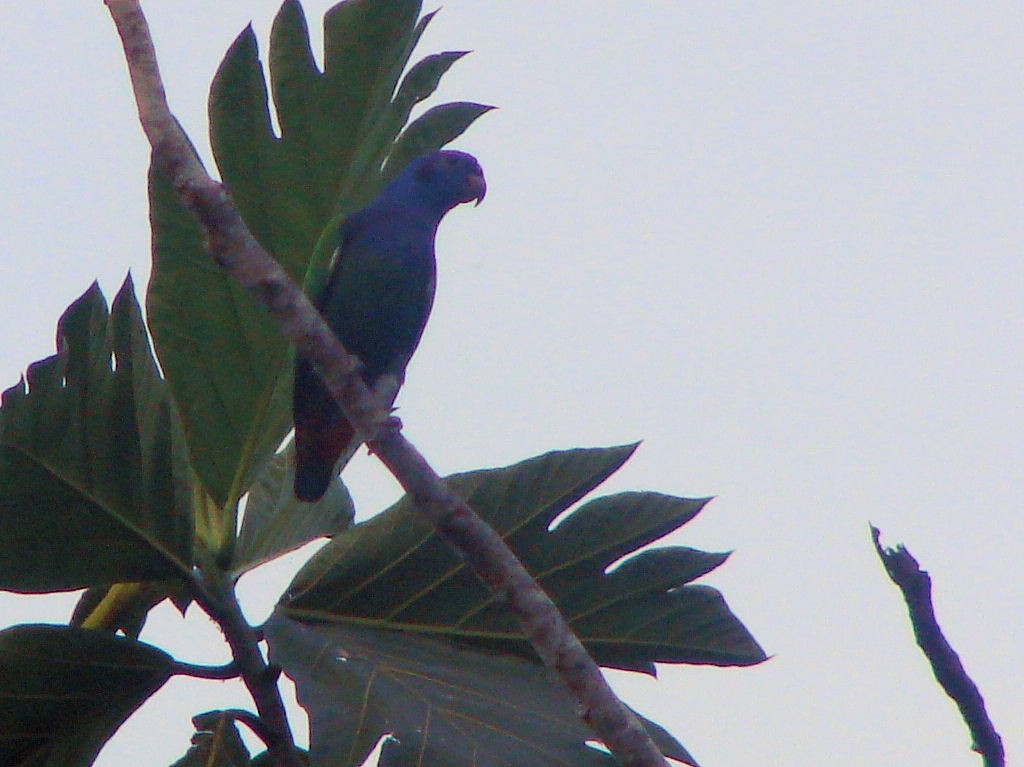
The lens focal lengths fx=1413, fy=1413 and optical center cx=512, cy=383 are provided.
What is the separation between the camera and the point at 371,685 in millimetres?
2611

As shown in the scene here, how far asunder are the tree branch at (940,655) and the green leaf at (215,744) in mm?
1871

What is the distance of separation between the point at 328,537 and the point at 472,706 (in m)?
0.75

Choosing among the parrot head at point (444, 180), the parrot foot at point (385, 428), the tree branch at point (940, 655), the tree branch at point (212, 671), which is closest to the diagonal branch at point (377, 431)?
the parrot foot at point (385, 428)

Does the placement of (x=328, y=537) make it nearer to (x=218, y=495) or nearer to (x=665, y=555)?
(x=218, y=495)

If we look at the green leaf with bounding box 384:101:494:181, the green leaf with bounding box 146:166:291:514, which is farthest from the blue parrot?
the green leaf with bounding box 146:166:291:514

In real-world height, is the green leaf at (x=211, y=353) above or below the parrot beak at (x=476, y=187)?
below

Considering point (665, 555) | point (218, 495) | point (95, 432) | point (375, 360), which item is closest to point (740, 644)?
point (665, 555)

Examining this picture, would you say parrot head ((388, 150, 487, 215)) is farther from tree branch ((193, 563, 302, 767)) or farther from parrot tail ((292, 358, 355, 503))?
tree branch ((193, 563, 302, 767))

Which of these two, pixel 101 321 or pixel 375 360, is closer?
pixel 101 321

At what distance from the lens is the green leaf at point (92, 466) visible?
8.39 ft

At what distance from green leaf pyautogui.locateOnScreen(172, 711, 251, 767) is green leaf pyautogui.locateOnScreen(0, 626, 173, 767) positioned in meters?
0.16

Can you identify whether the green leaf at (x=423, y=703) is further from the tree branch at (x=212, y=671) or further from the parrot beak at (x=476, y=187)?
the parrot beak at (x=476, y=187)

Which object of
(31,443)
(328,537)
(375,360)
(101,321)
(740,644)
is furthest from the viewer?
(375,360)

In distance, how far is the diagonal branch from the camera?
2240 millimetres
